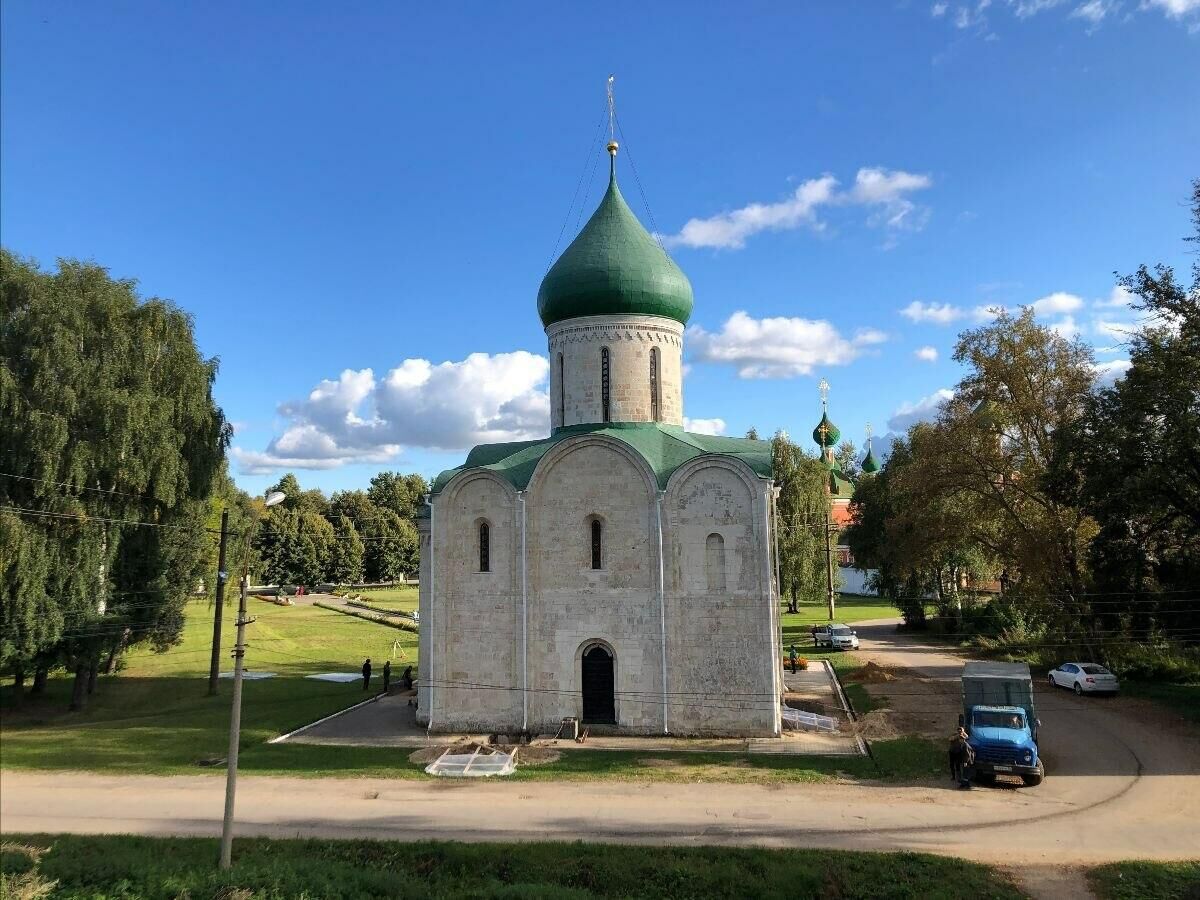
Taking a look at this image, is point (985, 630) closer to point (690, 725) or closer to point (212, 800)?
point (690, 725)

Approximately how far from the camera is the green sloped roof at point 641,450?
1969cm

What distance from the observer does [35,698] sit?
564cm

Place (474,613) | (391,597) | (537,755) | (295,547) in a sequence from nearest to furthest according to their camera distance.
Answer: (537,755), (474,613), (391,597), (295,547)

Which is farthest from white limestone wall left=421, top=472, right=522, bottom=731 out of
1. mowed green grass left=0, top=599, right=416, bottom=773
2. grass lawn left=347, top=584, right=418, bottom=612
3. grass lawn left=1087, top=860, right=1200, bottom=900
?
grass lawn left=347, top=584, right=418, bottom=612

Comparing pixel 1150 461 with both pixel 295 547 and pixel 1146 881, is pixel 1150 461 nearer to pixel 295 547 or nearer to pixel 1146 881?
pixel 1146 881

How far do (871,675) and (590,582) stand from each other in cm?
1271

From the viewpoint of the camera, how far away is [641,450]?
20.2 m

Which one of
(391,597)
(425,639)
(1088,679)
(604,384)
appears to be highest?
(604,384)

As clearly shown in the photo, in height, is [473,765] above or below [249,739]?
below

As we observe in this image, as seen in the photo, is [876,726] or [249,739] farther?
[876,726]

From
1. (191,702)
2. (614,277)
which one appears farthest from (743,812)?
(614,277)

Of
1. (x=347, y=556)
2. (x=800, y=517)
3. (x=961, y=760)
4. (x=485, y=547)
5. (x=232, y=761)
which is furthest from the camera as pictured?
(x=347, y=556)

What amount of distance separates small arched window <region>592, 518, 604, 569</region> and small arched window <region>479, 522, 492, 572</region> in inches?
104

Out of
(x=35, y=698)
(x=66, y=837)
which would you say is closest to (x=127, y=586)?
(x=66, y=837)
